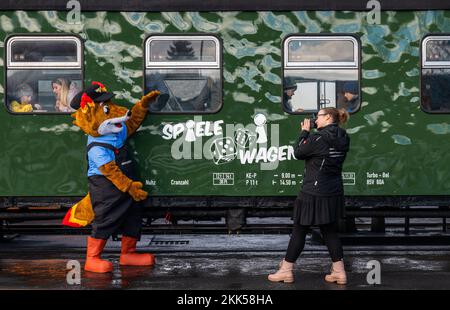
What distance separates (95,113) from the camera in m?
9.67

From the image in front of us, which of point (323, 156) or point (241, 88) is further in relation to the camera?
point (241, 88)

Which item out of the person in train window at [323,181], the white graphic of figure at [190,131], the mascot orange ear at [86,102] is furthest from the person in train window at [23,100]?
the person in train window at [323,181]

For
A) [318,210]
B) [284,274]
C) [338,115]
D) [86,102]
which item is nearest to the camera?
[318,210]

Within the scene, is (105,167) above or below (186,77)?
below

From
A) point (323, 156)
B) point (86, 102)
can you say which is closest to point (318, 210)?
point (323, 156)

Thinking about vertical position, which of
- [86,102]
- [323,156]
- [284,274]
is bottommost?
[284,274]

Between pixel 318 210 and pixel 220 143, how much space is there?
1663 mm

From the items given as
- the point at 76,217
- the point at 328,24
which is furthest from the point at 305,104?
the point at 76,217

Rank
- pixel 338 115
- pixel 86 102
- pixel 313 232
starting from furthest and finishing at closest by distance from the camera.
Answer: pixel 313 232 → pixel 86 102 → pixel 338 115

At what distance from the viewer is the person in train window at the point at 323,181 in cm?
899

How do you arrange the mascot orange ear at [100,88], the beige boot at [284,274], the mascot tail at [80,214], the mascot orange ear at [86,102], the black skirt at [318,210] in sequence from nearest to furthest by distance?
the black skirt at [318,210] → the beige boot at [284,274] → the mascot orange ear at [86,102] → the mascot orange ear at [100,88] → the mascot tail at [80,214]

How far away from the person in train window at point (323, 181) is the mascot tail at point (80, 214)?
8.05 feet

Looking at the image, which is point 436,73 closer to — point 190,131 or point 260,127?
point 260,127

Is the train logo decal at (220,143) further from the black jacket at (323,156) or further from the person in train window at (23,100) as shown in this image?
the person in train window at (23,100)
